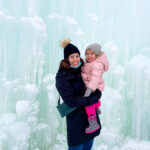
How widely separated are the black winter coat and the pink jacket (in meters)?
0.05

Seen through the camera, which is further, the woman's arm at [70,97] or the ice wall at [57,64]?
the ice wall at [57,64]

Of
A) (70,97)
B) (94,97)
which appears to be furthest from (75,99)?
(94,97)

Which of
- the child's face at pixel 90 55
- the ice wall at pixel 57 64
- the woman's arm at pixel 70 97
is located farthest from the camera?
the ice wall at pixel 57 64

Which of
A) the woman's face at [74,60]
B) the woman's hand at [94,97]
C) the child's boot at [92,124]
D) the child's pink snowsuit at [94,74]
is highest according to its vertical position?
the woman's face at [74,60]

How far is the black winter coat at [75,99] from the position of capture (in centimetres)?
118

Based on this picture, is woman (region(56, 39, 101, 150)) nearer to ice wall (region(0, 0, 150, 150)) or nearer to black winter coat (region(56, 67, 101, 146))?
black winter coat (region(56, 67, 101, 146))

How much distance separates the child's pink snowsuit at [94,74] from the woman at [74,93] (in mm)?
37

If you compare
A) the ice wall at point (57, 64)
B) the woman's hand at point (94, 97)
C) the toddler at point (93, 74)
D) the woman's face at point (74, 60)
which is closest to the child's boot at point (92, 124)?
the toddler at point (93, 74)

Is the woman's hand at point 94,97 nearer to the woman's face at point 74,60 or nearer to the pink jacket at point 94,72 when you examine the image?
the pink jacket at point 94,72

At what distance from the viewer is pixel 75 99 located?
3.86 ft

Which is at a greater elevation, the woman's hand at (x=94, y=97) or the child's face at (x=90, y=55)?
the child's face at (x=90, y=55)

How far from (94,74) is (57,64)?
2.83ft

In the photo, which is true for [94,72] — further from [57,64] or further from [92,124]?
[57,64]

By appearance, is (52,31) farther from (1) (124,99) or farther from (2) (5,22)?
(1) (124,99)
